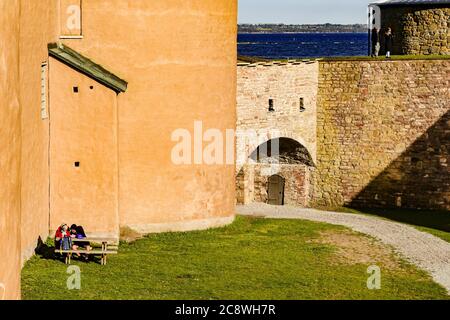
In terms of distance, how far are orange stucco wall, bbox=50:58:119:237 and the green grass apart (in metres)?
9.32

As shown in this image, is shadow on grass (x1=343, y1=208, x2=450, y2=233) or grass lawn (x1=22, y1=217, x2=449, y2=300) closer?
grass lawn (x1=22, y1=217, x2=449, y2=300)

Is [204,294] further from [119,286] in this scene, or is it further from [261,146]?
[261,146]

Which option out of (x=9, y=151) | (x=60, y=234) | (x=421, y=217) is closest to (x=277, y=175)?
(x=421, y=217)

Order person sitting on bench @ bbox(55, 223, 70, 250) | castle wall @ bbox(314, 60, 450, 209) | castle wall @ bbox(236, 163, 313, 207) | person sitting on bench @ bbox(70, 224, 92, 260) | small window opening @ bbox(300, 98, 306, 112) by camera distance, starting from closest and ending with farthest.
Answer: person sitting on bench @ bbox(55, 223, 70, 250) → person sitting on bench @ bbox(70, 224, 92, 260) → castle wall @ bbox(236, 163, 313, 207) → small window opening @ bbox(300, 98, 306, 112) → castle wall @ bbox(314, 60, 450, 209)

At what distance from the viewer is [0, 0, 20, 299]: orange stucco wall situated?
11.4m

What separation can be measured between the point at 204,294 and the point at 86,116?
18.9ft

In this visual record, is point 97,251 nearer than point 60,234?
Yes

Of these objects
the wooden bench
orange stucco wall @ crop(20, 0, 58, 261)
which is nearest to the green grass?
the wooden bench

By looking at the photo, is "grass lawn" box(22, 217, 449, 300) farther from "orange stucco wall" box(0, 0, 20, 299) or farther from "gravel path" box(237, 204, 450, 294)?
"orange stucco wall" box(0, 0, 20, 299)

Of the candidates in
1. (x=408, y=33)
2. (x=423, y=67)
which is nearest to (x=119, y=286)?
(x=423, y=67)

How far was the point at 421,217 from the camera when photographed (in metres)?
29.2

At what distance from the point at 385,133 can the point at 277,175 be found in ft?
12.2

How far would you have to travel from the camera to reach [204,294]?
1705cm

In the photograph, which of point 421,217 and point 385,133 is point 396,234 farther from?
point 385,133
